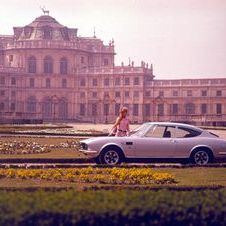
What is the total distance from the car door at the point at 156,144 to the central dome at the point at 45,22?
287 feet

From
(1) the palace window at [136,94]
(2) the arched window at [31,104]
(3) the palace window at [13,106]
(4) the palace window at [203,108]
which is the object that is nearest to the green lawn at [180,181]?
(4) the palace window at [203,108]

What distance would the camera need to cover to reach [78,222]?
7.75 metres

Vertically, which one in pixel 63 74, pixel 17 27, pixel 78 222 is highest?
pixel 17 27

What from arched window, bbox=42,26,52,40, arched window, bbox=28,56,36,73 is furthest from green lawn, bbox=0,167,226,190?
arched window, bbox=42,26,52,40

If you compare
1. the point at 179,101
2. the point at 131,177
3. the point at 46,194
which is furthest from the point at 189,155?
the point at 179,101

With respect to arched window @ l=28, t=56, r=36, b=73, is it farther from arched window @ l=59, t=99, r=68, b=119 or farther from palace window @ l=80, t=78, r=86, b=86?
palace window @ l=80, t=78, r=86, b=86

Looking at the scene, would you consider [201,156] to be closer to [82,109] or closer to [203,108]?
[203,108]

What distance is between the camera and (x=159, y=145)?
58.6 feet

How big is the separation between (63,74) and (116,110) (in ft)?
40.1

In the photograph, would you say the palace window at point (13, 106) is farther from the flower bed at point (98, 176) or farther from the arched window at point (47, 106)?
the flower bed at point (98, 176)

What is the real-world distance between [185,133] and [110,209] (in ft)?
35.4

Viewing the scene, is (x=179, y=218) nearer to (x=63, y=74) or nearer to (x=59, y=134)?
(x=59, y=134)

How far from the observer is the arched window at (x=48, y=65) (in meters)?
100

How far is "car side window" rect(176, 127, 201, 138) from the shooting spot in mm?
18328
